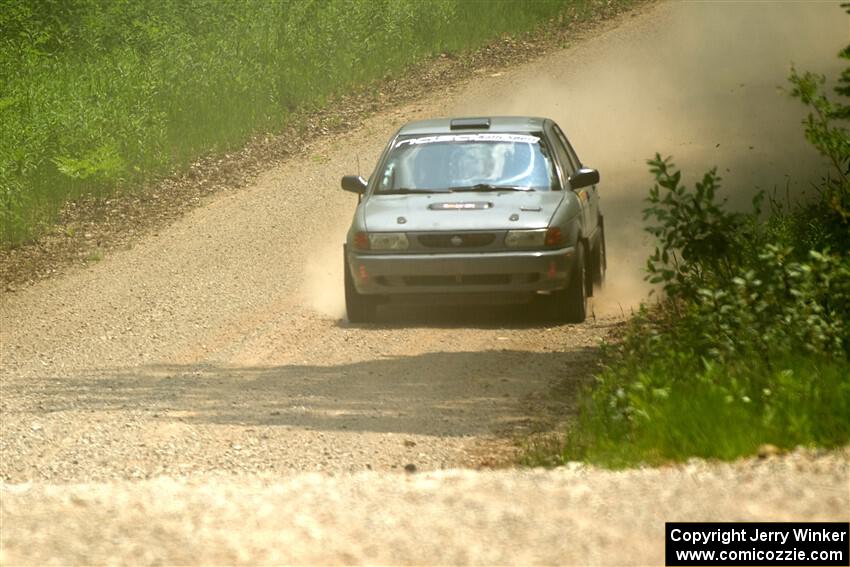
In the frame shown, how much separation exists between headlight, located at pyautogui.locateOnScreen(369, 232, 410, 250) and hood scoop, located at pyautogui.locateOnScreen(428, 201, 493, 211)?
455 mm

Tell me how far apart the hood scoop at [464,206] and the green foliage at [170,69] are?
22.6 ft

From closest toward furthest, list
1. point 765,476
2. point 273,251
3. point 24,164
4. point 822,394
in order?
point 765,476
point 822,394
point 273,251
point 24,164

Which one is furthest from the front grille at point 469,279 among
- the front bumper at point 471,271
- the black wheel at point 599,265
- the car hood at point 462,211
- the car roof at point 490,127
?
the car roof at point 490,127

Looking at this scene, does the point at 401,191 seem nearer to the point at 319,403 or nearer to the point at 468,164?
the point at 468,164

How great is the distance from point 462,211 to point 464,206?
0.08 metres

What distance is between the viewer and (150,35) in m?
25.7

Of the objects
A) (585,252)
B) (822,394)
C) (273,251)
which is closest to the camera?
(822,394)

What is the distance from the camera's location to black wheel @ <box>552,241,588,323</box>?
13016 mm

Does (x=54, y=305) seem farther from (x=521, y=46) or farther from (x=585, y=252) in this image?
(x=521, y=46)

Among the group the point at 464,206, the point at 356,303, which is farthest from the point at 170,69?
the point at 464,206

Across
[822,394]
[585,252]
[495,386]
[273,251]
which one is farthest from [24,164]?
[822,394]

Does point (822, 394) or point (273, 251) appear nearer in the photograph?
point (822, 394)

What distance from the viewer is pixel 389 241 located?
12992 millimetres

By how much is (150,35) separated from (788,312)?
18.4 m
